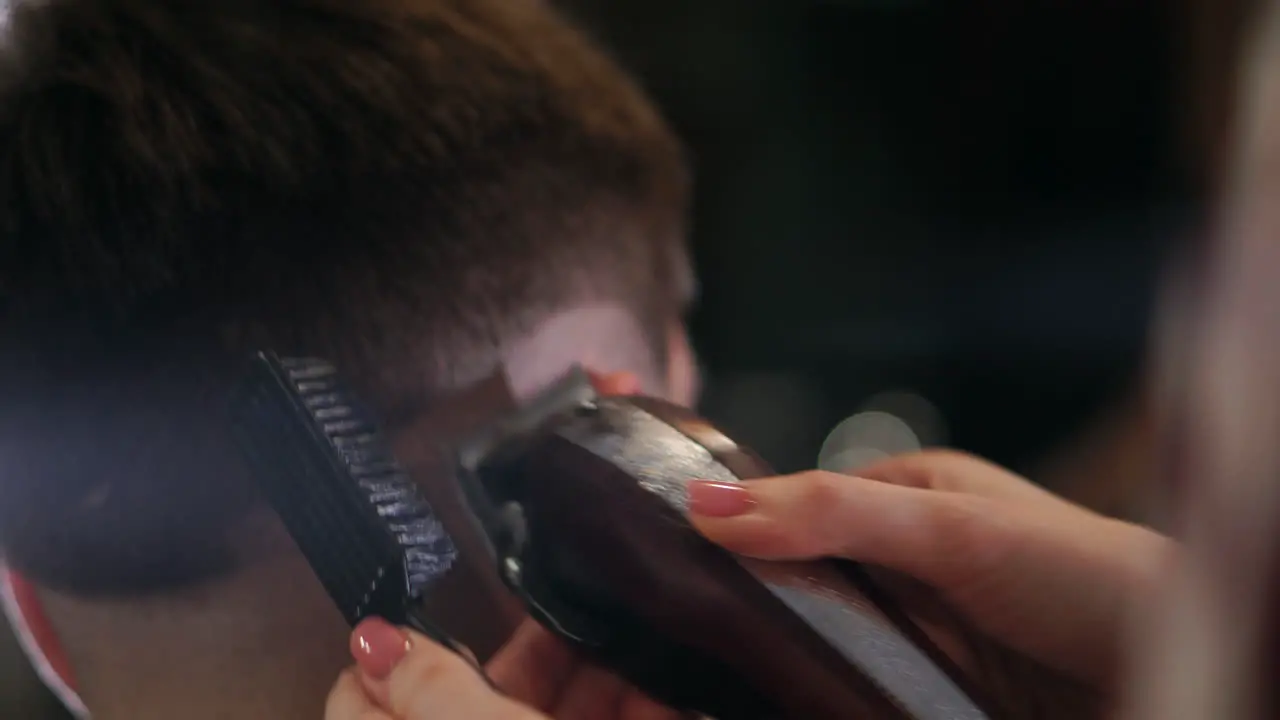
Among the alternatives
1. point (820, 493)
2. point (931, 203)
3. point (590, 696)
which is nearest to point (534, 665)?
point (590, 696)

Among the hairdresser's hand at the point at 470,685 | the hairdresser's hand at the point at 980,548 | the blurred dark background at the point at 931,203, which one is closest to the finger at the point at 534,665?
the hairdresser's hand at the point at 470,685

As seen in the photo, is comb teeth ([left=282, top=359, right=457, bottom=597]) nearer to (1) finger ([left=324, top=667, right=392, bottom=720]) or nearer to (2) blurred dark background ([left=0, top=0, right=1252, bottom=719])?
(1) finger ([left=324, top=667, right=392, bottom=720])

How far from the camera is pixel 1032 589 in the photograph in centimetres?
36

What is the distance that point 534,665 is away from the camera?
0.37 m

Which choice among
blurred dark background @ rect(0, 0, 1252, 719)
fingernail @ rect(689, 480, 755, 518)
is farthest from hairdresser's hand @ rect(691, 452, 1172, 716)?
blurred dark background @ rect(0, 0, 1252, 719)

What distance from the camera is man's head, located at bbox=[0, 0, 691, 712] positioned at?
1.18 feet

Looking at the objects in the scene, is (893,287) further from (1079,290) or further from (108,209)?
(108,209)

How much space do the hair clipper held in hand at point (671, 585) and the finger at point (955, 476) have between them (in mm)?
89

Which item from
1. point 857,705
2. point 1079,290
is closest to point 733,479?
point 857,705

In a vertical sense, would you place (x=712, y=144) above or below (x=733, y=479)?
above

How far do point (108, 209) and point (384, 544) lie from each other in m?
0.16

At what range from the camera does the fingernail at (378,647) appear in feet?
1.03

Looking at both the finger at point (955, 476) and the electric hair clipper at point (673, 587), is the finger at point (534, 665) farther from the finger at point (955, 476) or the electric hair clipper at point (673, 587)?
the finger at point (955, 476)

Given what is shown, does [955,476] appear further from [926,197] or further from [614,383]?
[926,197]
